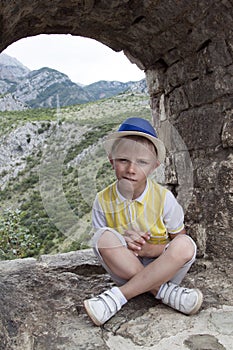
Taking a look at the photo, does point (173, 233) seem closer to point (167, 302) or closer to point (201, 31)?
point (167, 302)

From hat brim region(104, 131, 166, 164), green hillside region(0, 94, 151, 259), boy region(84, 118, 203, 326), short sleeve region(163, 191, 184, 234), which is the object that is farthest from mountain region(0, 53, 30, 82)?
short sleeve region(163, 191, 184, 234)

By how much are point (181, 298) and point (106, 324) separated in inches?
12.8

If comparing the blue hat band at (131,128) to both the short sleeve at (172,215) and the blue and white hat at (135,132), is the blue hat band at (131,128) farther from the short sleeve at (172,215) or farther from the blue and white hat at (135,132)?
the short sleeve at (172,215)

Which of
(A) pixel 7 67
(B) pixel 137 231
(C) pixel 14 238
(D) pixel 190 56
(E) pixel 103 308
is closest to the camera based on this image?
(E) pixel 103 308

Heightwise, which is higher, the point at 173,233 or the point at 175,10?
the point at 175,10

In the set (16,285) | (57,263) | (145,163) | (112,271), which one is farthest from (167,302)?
(57,263)

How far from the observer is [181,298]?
5.13 ft

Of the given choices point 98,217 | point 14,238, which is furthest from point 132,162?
point 14,238

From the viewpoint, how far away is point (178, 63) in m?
2.25

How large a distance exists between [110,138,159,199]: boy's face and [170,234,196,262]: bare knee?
0.92 feet

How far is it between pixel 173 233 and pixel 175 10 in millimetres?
1106

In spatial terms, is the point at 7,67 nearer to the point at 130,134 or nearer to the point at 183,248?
the point at 130,134

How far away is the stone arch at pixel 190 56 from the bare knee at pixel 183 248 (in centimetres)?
59

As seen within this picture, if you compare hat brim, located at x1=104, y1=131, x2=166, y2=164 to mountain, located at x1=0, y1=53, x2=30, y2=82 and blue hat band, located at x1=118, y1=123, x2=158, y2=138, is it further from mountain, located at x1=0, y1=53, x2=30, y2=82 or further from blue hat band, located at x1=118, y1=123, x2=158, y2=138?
mountain, located at x1=0, y1=53, x2=30, y2=82
